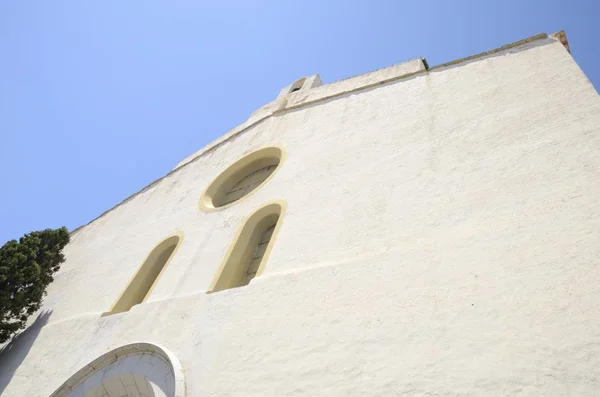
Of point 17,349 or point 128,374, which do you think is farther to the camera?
point 17,349

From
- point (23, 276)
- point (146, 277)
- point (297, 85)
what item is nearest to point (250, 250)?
point (146, 277)

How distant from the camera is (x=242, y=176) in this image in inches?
280

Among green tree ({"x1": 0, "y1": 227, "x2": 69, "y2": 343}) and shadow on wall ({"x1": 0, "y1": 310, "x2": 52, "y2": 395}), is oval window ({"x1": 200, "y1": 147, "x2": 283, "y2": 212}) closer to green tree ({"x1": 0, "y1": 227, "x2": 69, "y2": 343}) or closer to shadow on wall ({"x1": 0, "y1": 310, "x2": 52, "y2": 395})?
green tree ({"x1": 0, "y1": 227, "x2": 69, "y2": 343})

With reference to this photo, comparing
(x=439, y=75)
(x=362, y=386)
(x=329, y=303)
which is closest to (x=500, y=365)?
(x=362, y=386)

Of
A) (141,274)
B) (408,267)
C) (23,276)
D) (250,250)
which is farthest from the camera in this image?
(23,276)

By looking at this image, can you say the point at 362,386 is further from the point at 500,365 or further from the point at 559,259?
the point at 559,259

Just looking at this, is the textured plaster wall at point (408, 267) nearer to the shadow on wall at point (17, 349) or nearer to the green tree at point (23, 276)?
the shadow on wall at point (17, 349)

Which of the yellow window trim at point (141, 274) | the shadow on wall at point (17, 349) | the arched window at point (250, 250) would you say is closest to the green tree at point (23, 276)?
the shadow on wall at point (17, 349)

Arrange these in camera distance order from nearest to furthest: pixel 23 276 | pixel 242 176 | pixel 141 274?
pixel 141 274 → pixel 23 276 → pixel 242 176

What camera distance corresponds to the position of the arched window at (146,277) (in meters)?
5.21

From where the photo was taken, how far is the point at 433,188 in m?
3.87

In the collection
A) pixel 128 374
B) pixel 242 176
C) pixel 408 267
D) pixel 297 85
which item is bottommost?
pixel 128 374

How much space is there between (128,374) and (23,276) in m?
2.91

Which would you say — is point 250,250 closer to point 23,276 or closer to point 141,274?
point 141,274
